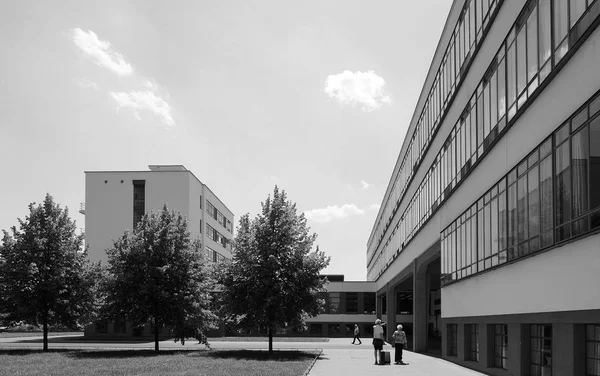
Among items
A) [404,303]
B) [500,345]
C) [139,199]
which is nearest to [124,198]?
[139,199]

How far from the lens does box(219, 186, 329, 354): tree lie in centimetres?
3588

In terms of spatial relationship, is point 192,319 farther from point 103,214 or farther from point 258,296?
point 103,214

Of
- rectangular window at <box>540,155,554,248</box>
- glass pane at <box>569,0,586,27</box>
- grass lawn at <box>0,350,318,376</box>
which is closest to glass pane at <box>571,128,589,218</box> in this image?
rectangular window at <box>540,155,554,248</box>

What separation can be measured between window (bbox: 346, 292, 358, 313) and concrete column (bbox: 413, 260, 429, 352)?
3866 centimetres

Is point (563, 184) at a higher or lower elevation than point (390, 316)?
higher

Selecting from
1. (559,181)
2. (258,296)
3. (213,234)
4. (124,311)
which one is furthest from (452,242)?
(213,234)

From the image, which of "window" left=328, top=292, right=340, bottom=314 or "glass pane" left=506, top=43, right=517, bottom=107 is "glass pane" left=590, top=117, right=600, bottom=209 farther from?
"window" left=328, top=292, right=340, bottom=314

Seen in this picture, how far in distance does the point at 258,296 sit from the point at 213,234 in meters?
57.1

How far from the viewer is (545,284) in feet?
52.6

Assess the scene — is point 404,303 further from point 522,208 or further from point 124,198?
point 522,208

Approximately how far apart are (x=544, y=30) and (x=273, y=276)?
Result: 22.9 m

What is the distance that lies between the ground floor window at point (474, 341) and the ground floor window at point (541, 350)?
7538mm

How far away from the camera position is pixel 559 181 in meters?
15.2

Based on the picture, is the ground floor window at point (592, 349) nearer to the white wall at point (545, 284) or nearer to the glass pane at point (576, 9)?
the white wall at point (545, 284)
